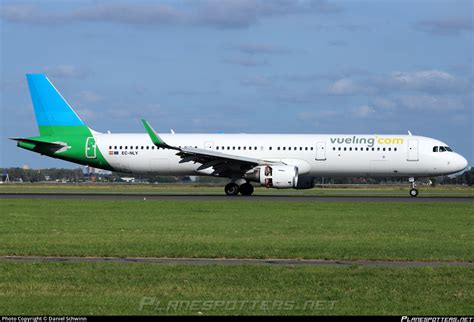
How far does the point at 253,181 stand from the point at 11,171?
125 m

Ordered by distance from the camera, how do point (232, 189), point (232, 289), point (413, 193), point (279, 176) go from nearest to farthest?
point (232, 289) < point (279, 176) < point (232, 189) < point (413, 193)

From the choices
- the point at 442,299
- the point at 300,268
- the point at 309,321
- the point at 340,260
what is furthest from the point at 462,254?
the point at 309,321

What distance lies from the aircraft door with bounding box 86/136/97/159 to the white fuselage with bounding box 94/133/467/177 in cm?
25

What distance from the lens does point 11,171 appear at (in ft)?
536

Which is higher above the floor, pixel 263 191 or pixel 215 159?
pixel 215 159

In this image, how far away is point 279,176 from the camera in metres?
45.1

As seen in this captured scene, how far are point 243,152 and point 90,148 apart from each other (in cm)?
905

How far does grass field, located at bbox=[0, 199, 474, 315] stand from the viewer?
11.9 metres

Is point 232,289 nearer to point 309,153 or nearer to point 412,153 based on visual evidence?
point 309,153

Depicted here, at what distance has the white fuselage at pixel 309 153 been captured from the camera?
→ 47.7 m

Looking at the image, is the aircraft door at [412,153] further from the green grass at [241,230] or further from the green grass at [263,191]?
the green grass at [241,230]

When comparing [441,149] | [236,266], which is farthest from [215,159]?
[236,266]

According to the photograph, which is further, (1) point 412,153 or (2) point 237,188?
(2) point 237,188

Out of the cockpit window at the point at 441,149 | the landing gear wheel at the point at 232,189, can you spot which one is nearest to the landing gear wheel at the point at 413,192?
the cockpit window at the point at 441,149
